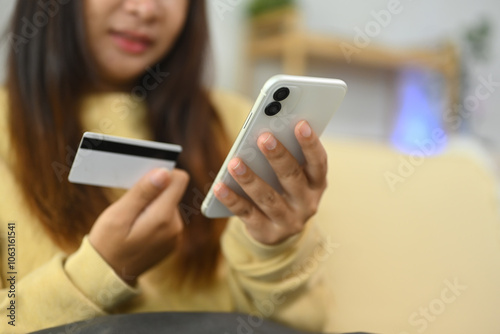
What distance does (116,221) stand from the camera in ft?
1.56

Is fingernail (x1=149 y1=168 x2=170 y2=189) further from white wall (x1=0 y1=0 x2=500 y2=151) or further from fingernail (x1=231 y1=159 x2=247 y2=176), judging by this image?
white wall (x1=0 y1=0 x2=500 y2=151)

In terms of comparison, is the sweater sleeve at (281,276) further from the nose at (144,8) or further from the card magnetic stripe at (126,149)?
the nose at (144,8)

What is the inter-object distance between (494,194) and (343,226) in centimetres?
26

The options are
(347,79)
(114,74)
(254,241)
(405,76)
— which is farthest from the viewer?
(405,76)

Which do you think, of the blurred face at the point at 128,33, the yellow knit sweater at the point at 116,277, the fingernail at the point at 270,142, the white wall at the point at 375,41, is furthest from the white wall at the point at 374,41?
the fingernail at the point at 270,142

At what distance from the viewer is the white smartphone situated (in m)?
0.38

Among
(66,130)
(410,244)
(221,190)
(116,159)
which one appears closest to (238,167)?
(221,190)

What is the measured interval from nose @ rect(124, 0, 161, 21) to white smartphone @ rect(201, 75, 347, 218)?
0.29 metres

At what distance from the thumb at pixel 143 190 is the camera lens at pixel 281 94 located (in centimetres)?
16

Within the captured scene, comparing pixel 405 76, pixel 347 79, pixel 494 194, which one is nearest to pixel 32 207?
pixel 494 194

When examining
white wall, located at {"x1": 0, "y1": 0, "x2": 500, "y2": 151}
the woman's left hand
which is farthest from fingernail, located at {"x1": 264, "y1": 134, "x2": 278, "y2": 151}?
white wall, located at {"x1": 0, "y1": 0, "x2": 500, "y2": 151}

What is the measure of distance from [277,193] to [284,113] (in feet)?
0.27

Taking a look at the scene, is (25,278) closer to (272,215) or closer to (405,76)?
(272,215)

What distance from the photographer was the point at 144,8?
601mm
